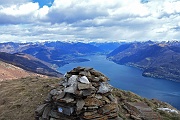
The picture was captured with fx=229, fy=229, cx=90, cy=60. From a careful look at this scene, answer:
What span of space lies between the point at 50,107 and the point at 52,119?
1.51 meters

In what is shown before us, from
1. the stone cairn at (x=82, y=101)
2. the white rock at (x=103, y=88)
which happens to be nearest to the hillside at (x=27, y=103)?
the stone cairn at (x=82, y=101)

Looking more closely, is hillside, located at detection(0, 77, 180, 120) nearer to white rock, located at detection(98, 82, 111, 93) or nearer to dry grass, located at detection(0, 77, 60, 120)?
dry grass, located at detection(0, 77, 60, 120)

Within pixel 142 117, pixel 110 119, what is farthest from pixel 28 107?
pixel 142 117

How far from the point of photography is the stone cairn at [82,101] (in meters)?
18.0

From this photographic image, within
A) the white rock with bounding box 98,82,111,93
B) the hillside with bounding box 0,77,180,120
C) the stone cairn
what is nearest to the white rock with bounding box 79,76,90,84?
the stone cairn

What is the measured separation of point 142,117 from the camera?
20.9 meters

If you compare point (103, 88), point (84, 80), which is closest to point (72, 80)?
point (84, 80)

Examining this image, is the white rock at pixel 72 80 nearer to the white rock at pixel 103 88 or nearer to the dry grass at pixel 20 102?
the white rock at pixel 103 88

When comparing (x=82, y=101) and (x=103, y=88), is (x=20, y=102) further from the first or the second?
(x=103, y=88)

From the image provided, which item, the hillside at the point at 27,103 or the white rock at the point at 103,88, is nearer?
the white rock at the point at 103,88

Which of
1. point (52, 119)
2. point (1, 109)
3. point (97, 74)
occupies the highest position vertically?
point (97, 74)

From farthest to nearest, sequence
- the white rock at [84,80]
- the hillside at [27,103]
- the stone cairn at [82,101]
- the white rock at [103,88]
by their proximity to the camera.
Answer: the hillside at [27,103] → the white rock at [103,88] → the white rock at [84,80] → the stone cairn at [82,101]

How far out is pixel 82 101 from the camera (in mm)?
18094

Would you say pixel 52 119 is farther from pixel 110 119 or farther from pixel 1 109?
pixel 1 109
